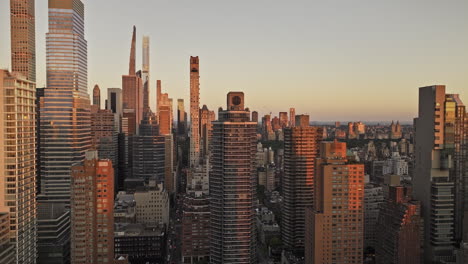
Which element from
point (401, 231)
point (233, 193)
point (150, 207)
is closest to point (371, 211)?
point (401, 231)

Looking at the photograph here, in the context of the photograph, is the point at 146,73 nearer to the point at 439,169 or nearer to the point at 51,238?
the point at 51,238

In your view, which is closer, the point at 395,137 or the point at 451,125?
the point at 451,125

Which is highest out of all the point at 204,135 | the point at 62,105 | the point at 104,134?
the point at 62,105

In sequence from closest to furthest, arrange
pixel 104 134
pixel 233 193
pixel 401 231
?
pixel 401 231
pixel 233 193
pixel 104 134

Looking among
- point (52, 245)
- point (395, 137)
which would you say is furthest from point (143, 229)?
point (395, 137)

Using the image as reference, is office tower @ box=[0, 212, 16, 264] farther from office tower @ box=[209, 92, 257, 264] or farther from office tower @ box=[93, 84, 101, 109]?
office tower @ box=[93, 84, 101, 109]

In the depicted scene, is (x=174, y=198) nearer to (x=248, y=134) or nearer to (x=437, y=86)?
(x=248, y=134)

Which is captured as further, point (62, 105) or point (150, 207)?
point (150, 207)
